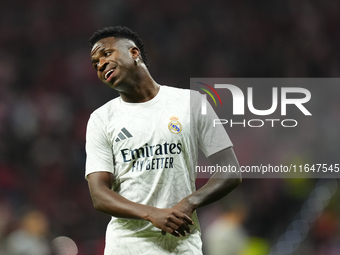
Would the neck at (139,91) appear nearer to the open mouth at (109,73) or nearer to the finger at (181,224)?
the open mouth at (109,73)

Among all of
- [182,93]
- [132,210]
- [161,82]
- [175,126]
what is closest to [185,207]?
[132,210]

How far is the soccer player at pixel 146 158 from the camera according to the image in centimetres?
242

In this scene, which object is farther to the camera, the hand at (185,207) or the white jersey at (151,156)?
the white jersey at (151,156)

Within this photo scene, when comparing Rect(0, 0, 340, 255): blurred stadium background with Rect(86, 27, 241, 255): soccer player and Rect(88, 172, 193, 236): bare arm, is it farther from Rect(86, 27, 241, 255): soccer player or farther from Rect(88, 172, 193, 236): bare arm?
Rect(88, 172, 193, 236): bare arm

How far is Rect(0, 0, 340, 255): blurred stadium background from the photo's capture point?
5.54m

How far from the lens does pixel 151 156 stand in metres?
2.51

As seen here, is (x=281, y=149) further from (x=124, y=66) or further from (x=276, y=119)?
(x=124, y=66)

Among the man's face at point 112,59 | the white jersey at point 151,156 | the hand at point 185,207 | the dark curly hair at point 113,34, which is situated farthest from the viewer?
the dark curly hair at point 113,34

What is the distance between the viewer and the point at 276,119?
5.96m

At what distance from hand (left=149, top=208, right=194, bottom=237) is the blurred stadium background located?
9.81 ft

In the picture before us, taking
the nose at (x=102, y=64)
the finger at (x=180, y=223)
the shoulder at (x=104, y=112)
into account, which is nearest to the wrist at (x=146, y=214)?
the finger at (x=180, y=223)

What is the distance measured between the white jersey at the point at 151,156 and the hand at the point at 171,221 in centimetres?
18

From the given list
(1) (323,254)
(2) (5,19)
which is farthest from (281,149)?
(2) (5,19)
